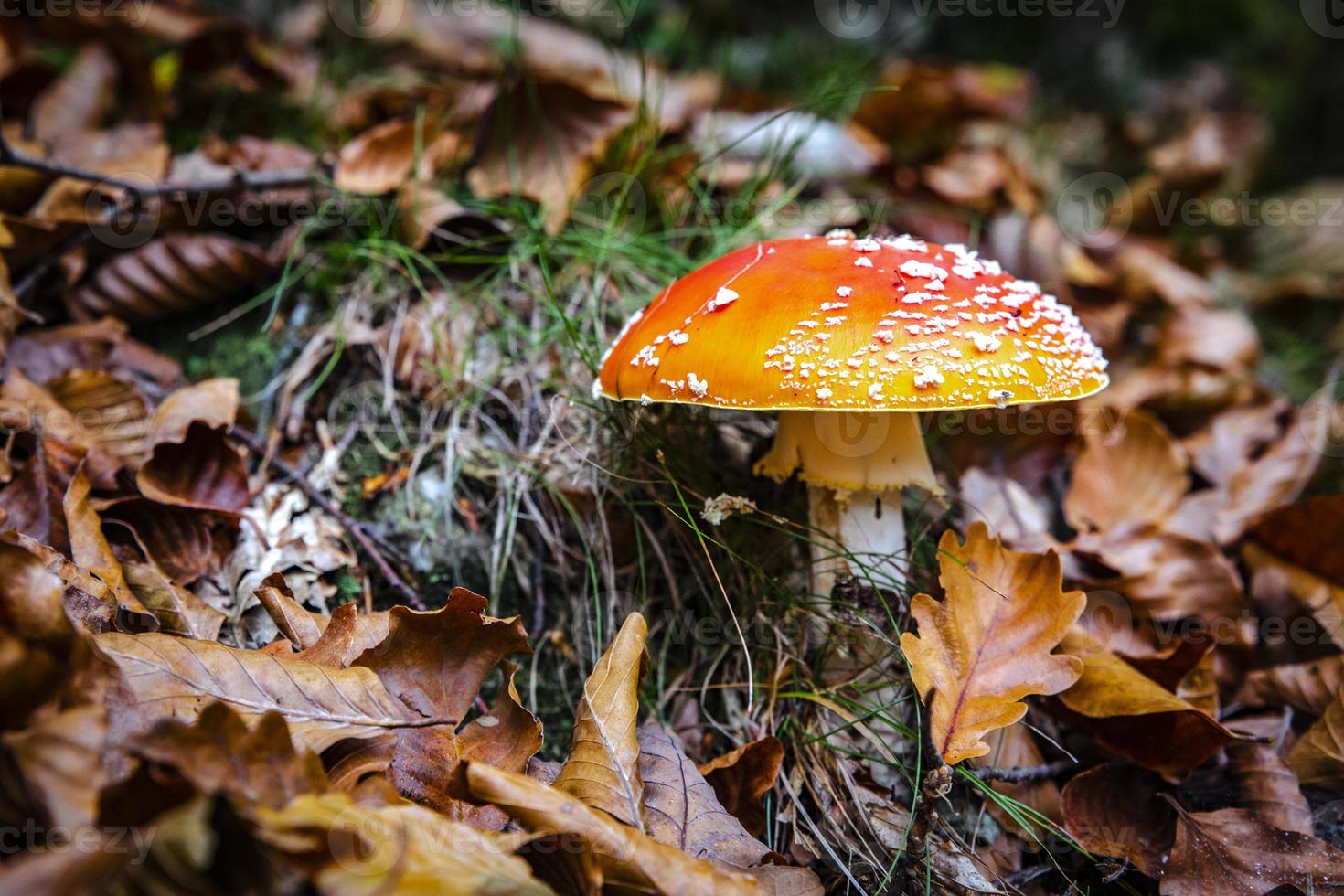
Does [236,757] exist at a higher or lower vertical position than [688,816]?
higher

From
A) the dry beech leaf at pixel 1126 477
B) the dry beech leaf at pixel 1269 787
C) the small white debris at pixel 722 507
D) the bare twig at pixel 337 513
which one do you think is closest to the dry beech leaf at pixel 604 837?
the small white debris at pixel 722 507

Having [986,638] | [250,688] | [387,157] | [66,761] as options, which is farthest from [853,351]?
[387,157]

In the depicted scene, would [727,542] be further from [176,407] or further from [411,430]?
[176,407]

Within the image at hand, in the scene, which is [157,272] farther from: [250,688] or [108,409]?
[250,688]

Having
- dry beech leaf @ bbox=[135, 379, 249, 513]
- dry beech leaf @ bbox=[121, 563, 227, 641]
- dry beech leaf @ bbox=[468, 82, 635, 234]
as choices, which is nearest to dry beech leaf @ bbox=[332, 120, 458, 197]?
dry beech leaf @ bbox=[468, 82, 635, 234]

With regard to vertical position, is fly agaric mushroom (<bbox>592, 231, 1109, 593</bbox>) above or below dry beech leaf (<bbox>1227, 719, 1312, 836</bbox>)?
above

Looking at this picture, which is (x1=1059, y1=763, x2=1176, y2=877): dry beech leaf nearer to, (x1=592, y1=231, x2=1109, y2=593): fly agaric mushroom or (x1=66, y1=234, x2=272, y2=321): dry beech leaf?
(x1=592, y1=231, x2=1109, y2=593): fly agaric mushroom

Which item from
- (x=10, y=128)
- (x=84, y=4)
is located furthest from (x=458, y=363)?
(x=84, y=4)
